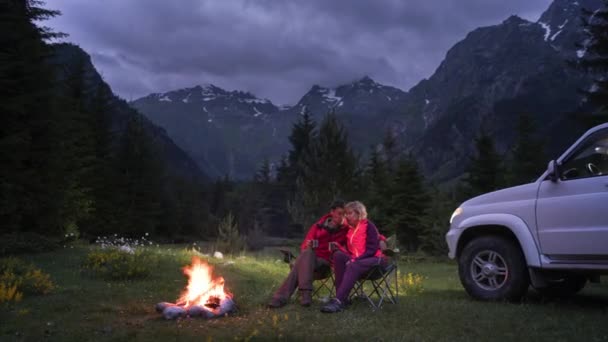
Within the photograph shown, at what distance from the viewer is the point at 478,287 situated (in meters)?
6.82

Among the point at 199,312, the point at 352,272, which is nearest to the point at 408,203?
the point at 352,272

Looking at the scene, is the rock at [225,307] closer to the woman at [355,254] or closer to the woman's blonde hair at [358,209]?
the woman at [355,254]

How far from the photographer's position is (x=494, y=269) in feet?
21.8

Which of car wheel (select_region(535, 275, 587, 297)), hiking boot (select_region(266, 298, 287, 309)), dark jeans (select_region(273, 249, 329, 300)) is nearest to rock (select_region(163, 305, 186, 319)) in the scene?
hiking boot (select_region(266, 298, 287, 309))

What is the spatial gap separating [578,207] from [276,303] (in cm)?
401

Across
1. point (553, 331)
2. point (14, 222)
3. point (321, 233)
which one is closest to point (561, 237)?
point (553, 331)

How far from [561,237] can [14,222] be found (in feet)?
48.5

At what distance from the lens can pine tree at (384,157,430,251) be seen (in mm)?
24188

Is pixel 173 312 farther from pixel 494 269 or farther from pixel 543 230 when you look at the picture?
pixel 543 230

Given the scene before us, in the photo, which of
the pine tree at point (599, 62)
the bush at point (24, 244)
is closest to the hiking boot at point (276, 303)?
the bush at point (24, 244)

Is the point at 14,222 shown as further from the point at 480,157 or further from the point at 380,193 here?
the point at 480,157

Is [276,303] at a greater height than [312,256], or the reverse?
[312,256]

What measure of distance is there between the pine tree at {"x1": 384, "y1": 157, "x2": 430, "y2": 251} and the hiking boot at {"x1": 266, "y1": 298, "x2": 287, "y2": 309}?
58.6 ft

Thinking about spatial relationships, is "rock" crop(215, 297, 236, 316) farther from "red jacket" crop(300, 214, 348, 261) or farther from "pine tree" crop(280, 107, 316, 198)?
"pine tree" crop(280, 107, 316, 198)
